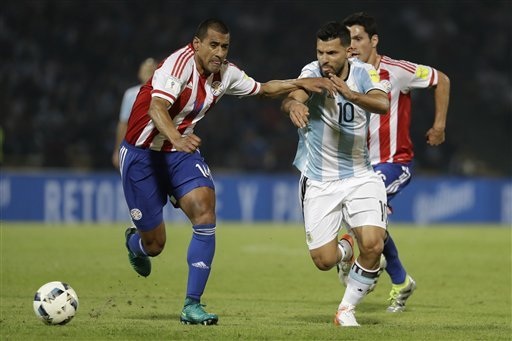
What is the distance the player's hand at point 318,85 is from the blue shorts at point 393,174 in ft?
6.69

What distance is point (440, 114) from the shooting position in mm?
9891

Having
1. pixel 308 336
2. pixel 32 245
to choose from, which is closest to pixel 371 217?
pixel 308 336

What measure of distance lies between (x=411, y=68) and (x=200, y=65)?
8.30 ft

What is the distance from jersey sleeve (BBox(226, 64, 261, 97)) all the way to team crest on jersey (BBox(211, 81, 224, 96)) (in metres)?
0.14

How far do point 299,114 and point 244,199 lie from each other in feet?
49.3

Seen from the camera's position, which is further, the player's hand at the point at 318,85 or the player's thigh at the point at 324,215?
the player's thigh at the point at 324,215

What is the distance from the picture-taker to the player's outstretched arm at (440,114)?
9.73 m

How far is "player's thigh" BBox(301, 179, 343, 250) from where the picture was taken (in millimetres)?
8305

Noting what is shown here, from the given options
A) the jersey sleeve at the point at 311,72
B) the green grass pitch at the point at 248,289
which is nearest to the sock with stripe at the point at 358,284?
the green grass pitch at the point at 248,289

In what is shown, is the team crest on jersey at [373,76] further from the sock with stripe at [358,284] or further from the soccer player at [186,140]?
the sock with stripe at [358,284]

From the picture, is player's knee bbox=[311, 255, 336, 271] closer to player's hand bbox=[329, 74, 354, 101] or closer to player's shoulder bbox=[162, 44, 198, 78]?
player's hand bbox=[329, 74, 354, 101]

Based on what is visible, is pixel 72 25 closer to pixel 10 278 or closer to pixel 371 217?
pixel 10 278

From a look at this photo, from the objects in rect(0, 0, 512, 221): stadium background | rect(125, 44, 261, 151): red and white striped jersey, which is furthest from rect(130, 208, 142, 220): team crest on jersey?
rect(0, 0, 512, 221): stadium background

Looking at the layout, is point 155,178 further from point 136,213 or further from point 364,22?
point 364,22
